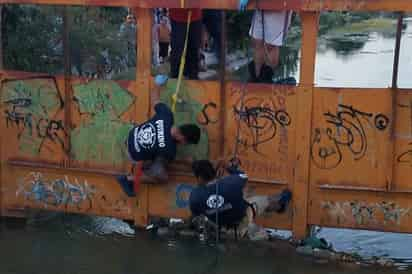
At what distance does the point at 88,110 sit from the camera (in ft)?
25.3

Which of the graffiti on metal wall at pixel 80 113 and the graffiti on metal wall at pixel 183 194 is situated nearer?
the graffiti on metal wall at pixel 183 194

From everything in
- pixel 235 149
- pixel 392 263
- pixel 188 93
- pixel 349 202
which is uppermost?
pixel 188 93

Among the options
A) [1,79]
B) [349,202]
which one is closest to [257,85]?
[349,202]

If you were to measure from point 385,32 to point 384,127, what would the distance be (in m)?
1.08

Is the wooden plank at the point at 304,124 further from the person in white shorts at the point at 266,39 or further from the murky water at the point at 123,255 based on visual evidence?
the murky water at the point at 123,255

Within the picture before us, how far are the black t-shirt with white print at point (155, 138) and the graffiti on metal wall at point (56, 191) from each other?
82 cm

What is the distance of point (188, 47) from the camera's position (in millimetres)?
7547

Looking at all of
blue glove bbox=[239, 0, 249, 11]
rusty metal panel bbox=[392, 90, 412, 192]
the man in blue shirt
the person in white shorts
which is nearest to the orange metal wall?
rusty metal panel bbox=[392, 90, 412, 192]

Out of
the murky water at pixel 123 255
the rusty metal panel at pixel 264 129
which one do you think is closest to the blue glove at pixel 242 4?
the rusty metal panel at pixel 264 129

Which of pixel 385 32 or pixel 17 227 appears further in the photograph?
pixel 17 227

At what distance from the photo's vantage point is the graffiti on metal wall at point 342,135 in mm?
6941

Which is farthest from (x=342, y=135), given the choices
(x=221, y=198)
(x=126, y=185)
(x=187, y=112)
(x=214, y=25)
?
(x=126, y=185)

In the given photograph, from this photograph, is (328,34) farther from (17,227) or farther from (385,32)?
(17,227)

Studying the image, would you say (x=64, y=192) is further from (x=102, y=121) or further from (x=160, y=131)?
(x=160, y=131)
